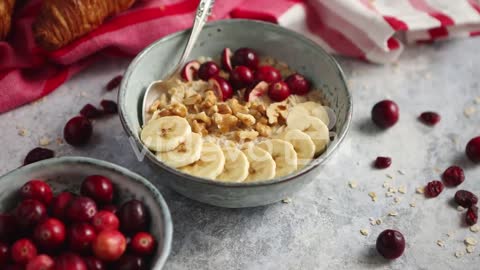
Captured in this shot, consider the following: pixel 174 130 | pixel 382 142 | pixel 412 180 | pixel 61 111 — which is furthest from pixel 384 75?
pixel 61 111

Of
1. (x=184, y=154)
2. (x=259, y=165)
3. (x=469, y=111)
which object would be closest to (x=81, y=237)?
(x=184, y=154)

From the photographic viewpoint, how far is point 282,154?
1.37 m

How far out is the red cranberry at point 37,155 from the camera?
4.83 feet

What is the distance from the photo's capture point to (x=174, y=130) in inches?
54.7

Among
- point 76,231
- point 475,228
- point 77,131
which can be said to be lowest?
point 475,228

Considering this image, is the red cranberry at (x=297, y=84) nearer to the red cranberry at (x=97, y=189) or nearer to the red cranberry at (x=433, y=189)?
the red cranberry at (x=433, y=189)

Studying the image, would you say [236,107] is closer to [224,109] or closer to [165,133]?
[224,109]

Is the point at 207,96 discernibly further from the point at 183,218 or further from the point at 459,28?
the point at 459,28

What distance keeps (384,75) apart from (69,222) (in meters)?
1.10

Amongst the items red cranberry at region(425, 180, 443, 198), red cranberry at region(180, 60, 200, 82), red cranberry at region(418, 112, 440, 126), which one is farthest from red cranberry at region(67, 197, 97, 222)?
red cranberry at region(418, 112, 440, 126)

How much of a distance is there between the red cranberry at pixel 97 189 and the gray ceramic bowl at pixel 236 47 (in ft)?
0.40

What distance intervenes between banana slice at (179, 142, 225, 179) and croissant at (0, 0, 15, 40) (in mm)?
734

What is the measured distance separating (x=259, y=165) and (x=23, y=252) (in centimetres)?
55

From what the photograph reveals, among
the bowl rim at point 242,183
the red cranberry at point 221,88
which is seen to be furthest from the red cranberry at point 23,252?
the red cranberry at point 221,88
